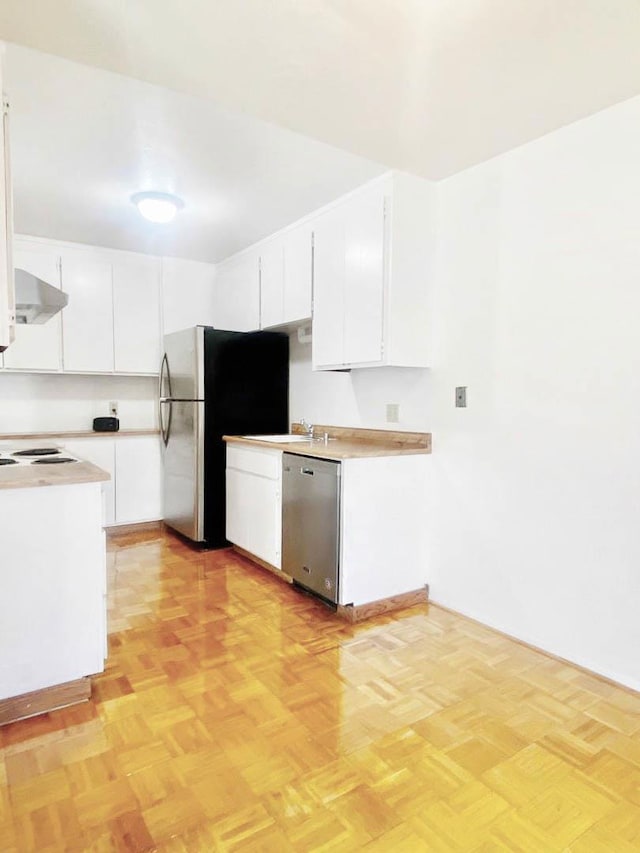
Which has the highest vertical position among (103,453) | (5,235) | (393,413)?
(5,235)

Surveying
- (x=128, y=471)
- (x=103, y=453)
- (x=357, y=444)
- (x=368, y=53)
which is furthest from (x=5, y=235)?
(x=128, y=471)

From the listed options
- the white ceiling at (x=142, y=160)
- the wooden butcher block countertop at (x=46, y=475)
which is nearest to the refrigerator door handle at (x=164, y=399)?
the white ceiling at (x=142, y=160)

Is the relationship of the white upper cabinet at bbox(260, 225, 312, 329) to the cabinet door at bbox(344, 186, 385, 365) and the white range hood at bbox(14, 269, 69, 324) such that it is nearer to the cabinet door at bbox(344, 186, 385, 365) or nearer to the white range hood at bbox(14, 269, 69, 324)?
the cabinet door at bbox(344, 186, 385, 365)

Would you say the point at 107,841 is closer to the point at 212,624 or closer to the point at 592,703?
the point at 212,624

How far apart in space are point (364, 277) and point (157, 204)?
1284 mm

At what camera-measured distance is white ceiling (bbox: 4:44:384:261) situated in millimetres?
2004

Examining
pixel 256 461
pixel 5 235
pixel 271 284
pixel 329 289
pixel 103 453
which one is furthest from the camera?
pixel 103 453

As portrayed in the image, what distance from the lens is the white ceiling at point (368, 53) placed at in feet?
5.00

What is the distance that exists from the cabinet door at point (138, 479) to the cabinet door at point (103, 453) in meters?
0.04

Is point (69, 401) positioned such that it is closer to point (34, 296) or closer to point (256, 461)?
point (34, 296)

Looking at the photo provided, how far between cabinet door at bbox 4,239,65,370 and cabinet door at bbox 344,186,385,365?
239 centimetres

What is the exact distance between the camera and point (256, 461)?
134 inches

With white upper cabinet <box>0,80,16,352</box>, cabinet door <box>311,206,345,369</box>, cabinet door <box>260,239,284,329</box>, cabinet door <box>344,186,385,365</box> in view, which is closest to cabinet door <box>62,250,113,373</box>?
cabinet door <box>260,239,284,329</box>

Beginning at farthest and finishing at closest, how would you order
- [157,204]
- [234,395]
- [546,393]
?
[234,395] < [157,204] < [546,393]
